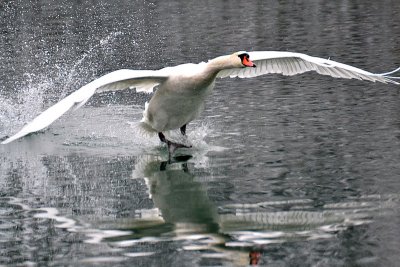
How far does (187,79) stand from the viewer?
39.6ft

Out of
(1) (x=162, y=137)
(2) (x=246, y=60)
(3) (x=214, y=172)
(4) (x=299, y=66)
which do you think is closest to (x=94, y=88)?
(3) (x=214, y=172)

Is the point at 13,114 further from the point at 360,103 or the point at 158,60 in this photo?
the point at 158,60

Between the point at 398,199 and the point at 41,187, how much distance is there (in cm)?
344

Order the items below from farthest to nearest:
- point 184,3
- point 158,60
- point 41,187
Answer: point 184,3, point 158,60, point 41,187

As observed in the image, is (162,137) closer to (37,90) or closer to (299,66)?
(299,66)

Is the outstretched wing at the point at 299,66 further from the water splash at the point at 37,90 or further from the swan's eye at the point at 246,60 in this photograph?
the water splash at the point at 37,90

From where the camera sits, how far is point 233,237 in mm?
8859

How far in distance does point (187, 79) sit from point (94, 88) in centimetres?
151

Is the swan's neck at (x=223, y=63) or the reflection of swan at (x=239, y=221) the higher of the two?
the swan's neck at (x=223, y=63)

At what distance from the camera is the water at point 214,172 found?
862 centimetres

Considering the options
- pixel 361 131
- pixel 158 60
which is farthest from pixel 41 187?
pixel 158 60

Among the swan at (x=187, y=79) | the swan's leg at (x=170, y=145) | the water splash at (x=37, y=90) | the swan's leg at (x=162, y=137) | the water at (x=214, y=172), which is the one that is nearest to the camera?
the water at (x=214, y=172)

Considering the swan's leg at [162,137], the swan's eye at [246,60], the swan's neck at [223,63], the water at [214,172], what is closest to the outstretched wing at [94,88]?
the swan's leg at [162,137]

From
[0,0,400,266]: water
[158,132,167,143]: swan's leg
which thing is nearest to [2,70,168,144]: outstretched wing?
[158,132,167,143]: swan's leg
